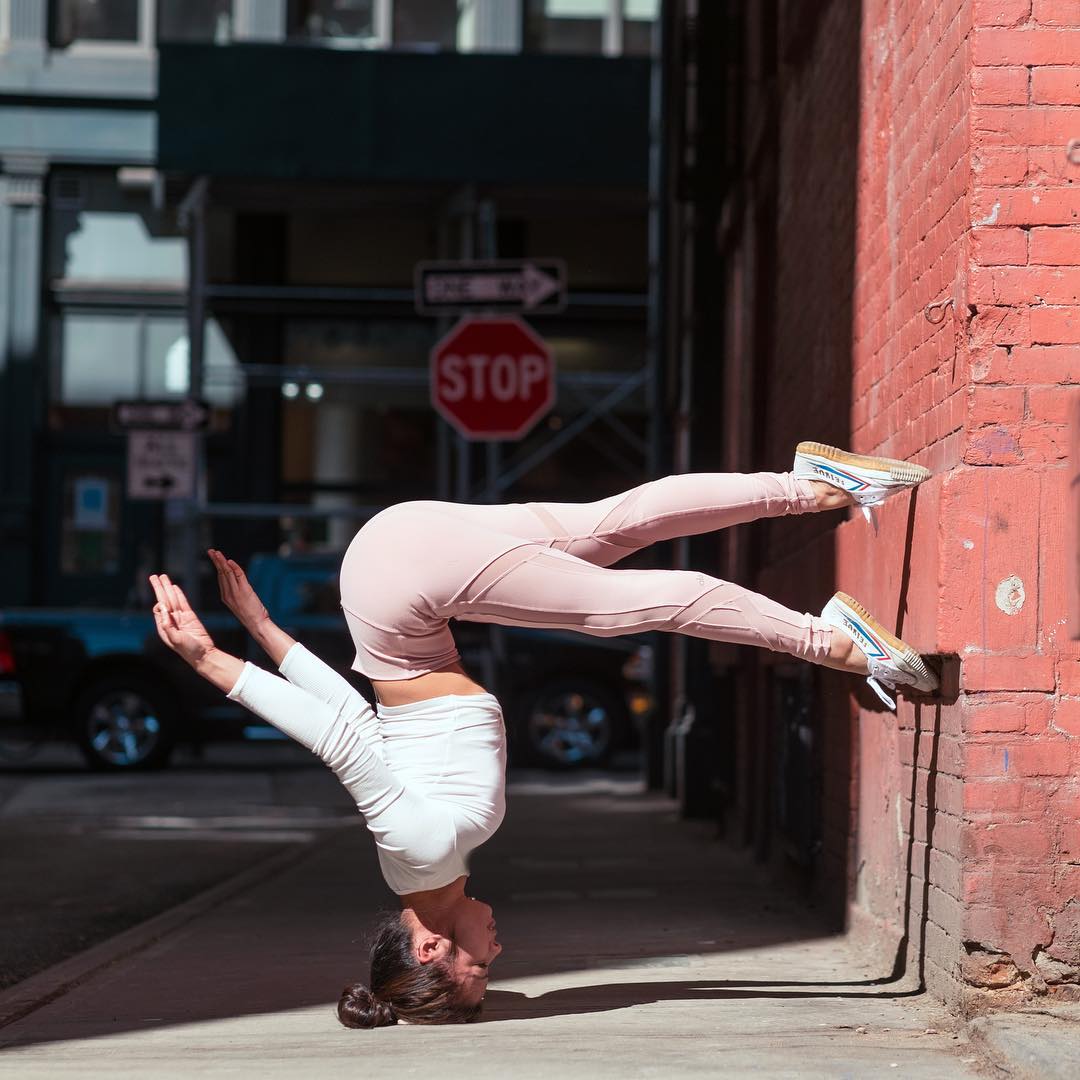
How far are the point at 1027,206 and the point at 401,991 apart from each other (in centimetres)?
263

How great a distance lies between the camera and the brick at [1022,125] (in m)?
4.64

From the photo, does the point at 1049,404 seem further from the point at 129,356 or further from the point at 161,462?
the point at 129,356

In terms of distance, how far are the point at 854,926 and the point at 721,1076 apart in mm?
2243

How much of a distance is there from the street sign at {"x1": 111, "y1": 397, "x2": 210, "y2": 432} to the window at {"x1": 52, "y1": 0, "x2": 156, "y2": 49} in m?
9.07

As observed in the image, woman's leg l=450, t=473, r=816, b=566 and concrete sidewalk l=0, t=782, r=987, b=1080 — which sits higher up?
woman's leg l=450, t=473, r=816, b=566

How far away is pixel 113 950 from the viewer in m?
6.55

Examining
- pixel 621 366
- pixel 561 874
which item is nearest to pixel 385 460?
pixel 621 366

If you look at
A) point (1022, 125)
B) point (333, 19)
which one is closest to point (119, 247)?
point (333, 19)

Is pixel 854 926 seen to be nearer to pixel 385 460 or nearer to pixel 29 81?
pixel 385 460

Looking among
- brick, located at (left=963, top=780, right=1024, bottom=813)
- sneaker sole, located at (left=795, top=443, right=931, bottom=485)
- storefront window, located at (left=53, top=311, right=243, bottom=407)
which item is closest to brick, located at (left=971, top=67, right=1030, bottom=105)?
sneaker sole, located at (left=795, top=443, right=931, bottom=485)

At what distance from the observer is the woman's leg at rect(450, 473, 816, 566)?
16.2 feet

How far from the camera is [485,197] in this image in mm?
20922

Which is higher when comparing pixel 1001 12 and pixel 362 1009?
pixel 1001 12

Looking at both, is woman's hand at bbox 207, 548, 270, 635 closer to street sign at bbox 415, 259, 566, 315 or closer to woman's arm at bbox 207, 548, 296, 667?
woman's arm at bbox 207, 548, 296, 667
